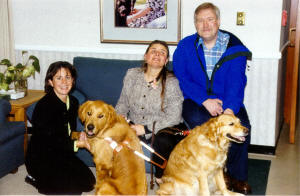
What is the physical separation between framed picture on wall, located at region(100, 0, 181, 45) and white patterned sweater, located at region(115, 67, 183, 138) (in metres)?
1.00

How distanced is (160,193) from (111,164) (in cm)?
41

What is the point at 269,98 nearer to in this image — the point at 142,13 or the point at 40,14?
the point at 142,13

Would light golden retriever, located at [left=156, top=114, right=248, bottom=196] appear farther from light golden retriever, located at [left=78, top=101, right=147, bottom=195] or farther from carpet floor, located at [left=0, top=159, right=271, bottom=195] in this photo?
carpet floor, located at [left=0, top=159, right=271, bottom=195]

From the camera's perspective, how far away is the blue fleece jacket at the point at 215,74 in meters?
3.26

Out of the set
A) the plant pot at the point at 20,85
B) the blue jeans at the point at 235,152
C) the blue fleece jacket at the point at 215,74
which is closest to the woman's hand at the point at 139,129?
the blue jeans at the point at 235,152

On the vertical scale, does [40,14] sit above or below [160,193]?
above

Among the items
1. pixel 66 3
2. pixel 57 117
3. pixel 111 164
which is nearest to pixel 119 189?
pixel 111 164

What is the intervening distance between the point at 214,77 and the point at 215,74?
0.03 meters

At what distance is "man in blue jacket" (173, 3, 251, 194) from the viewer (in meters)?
3.20

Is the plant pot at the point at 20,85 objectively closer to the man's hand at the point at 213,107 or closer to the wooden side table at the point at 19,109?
the wooden side table at the point at 19,109

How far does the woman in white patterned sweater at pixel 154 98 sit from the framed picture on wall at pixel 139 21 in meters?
0.95

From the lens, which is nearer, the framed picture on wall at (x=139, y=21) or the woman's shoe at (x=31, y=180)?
the woman's shoe at (x=31, y=180)

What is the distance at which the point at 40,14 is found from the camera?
4566 mm

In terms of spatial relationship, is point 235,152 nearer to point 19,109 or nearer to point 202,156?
point 202,156
